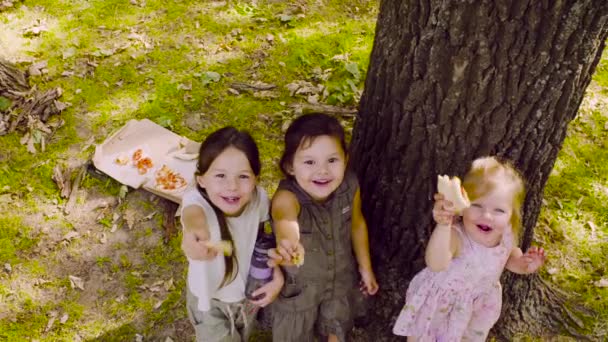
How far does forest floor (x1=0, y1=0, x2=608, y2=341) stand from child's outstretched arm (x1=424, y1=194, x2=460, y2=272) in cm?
Answer: 166

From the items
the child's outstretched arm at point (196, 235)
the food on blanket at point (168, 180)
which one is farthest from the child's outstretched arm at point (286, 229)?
the food on blanket at point (168, 180)

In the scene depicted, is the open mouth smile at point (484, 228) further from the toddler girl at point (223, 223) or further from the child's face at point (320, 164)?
the toddler girl at point (223, 223)

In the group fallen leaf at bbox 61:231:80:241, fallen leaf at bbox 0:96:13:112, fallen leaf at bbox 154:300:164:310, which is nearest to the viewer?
fallen leaf at bbox 154:300:164:310

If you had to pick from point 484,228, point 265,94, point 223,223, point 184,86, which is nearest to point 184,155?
point 184,86

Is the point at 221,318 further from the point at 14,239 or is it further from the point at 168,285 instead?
the point at 14,239

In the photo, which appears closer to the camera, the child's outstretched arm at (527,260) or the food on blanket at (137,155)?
the child's outstretched arm at (527,260)

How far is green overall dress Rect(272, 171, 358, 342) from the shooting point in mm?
2998

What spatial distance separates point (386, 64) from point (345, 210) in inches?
31.5

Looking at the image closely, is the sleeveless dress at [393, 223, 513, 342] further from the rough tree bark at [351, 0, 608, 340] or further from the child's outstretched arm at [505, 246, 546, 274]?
the rough tree bark at [351, 0, 608, 340]

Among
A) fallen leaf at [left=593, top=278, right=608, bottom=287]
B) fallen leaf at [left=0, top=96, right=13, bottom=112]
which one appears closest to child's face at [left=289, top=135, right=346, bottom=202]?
fallen leaf at [left=593, top=278, right=608, bottom=287]

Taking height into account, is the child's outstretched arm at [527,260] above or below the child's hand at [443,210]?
below

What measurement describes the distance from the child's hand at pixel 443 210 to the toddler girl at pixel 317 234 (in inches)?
22.8

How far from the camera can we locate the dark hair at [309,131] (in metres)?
2.86

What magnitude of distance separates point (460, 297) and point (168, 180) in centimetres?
256
